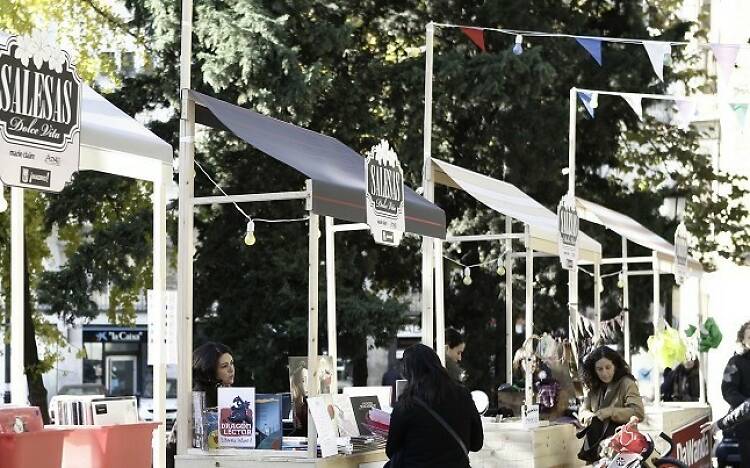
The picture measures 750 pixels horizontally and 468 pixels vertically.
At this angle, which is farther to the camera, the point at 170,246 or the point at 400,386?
the point at 170,246

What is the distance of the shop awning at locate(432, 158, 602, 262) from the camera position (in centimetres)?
1238

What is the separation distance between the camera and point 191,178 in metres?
8.87

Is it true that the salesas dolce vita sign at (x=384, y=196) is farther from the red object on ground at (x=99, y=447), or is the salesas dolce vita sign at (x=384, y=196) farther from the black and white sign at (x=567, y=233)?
the black and white sign at (x=567, y=233)

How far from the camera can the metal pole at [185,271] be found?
8.65 meters

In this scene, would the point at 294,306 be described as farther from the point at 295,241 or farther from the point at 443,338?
the point at 443,338

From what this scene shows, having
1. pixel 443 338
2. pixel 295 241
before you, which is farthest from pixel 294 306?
pixel 443 338

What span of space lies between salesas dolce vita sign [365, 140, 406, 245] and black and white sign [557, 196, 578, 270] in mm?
4302

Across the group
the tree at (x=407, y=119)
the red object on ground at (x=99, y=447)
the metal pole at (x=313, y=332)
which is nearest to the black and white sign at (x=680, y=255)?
the tree at (x=407, y=119)

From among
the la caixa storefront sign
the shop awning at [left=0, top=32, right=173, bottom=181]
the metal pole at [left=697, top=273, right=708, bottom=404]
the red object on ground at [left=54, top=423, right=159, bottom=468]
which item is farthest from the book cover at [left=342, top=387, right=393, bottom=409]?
the la caixa storefront sign

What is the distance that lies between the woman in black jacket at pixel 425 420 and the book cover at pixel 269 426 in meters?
0.73

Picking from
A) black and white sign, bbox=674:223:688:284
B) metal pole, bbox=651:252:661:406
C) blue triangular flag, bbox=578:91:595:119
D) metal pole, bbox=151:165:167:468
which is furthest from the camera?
black and white sign, bbox=674:223:688:284

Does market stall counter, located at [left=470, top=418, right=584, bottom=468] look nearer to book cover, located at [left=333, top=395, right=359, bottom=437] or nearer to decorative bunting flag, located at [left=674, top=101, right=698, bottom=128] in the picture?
book cover, located at [left=333, top=395, right=359, bottom=437]

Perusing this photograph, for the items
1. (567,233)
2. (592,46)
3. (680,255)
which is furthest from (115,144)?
(680,255)

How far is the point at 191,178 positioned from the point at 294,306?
13.2m
